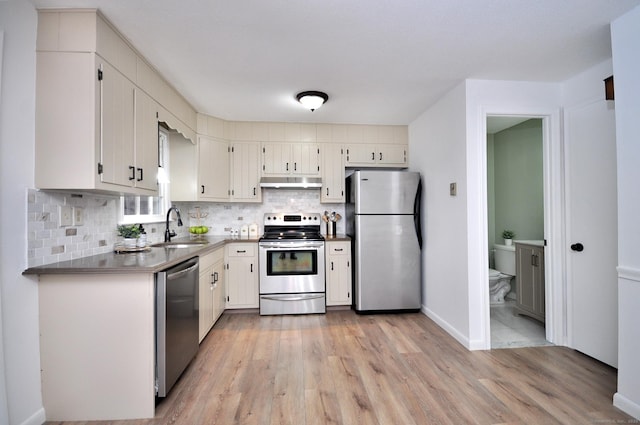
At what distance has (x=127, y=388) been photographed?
1663mm

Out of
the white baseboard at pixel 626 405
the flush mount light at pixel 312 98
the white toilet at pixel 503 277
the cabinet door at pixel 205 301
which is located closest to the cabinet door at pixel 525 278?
the white toilet at pixel 503 277

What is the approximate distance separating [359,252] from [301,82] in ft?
6.39

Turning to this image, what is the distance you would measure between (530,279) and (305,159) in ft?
9.85

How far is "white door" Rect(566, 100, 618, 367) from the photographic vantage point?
2195mm

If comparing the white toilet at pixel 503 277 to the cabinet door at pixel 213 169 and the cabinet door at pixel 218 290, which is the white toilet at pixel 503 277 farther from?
the cabinet door at pixel 213 169

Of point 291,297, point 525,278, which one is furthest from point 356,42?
point 525,278

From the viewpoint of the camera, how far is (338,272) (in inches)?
139

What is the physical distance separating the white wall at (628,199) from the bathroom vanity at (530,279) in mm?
1327

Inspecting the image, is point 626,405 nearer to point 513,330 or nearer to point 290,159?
point 513,330

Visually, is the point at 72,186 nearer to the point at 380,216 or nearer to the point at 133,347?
the point at 133,347

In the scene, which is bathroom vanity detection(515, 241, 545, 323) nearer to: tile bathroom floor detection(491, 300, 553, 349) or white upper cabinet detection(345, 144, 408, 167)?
tile bathroom floor detection(491, 300, 553, 349)

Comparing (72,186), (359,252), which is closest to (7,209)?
(72,186)

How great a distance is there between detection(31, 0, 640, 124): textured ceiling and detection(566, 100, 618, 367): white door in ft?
1.87

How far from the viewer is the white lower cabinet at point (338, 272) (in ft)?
11.5
